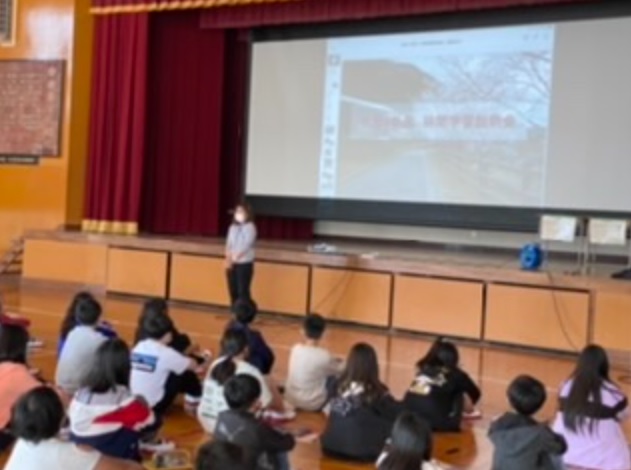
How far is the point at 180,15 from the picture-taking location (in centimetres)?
1146

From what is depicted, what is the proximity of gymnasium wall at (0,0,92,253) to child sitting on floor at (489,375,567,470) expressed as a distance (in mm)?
8423

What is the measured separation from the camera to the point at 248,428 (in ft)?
11.4

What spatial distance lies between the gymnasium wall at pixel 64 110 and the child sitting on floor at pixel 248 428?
8072 mm

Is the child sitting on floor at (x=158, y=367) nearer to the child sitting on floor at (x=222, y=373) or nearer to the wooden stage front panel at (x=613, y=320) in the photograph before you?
the child sitting on floor at (x=222, y=373)

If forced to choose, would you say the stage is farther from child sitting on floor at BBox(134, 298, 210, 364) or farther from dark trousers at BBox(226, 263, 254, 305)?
child sitting on floor at BBox(134, 298, 210, 364)

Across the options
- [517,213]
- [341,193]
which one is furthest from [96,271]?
[517,213]

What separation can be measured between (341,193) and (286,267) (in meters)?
1.42

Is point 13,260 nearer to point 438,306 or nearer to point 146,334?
point 438,306

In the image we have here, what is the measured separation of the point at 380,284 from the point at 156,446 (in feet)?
15.4

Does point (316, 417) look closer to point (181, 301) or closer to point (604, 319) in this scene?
point (604, 319)

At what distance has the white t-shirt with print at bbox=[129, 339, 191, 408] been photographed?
495 cm

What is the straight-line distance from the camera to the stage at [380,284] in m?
8.08

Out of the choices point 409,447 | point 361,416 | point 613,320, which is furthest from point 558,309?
point 409,447

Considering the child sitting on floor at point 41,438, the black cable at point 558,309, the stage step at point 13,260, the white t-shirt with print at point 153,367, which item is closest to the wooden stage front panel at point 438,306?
the black cable at point 558,309
